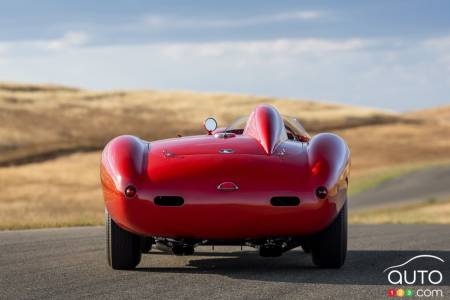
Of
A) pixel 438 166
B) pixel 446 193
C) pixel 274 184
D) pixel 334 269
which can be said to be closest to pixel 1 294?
pixel 274 184

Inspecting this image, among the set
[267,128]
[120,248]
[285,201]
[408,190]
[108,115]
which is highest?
[267,128]

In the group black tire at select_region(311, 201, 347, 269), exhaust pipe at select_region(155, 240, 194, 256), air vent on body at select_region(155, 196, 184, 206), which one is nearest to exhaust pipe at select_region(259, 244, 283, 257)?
black tire at select_region(311, 201, 347, 269)

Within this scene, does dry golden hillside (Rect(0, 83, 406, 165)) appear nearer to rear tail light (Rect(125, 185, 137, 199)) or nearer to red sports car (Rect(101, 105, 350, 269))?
red sports car (Rect(101, 105, 350, 269))

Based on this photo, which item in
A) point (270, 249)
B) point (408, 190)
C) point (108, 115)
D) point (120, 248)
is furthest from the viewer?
point (108, 115)

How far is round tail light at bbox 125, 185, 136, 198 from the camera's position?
25.1 feet

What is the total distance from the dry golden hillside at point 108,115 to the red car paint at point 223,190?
42349 mm

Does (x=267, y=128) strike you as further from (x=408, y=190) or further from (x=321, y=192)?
(x=408, y=190)

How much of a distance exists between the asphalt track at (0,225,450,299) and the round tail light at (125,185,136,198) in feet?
2.06

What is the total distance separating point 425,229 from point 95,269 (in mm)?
6747

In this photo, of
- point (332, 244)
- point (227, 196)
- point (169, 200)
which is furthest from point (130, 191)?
point (332, 244)

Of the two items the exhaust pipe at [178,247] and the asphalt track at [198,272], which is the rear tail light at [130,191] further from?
the exhaust pipe at [178,247]

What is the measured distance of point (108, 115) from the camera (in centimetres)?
6875

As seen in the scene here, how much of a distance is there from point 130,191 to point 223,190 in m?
0.73

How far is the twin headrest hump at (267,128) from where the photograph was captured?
Answer: 8.25 metres
